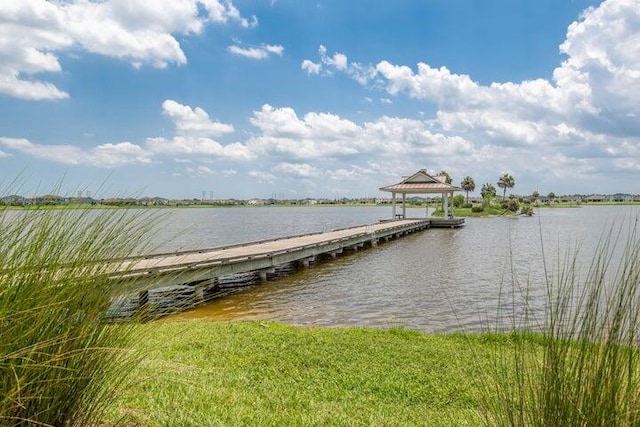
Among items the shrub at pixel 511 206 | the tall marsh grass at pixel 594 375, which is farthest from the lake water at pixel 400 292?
the shrub at pixel 511 206

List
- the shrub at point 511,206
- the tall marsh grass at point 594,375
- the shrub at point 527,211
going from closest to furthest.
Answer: the tall marsh grass at point 594,375 → the shrub at point 527,211 → the shrub at point 511,206

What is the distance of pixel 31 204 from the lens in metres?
3.03

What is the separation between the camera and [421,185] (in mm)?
40500

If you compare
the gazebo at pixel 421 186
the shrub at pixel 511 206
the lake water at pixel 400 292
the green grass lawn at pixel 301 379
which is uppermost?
the gazebo at pixel 421 186

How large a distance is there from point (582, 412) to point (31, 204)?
3.42 m

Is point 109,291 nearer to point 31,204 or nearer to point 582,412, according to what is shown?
point 31,204

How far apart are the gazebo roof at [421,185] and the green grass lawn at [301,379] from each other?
32386 millimetres

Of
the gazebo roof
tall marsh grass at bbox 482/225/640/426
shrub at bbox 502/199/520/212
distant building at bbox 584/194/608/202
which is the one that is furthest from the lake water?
distant building at bbox 584/194/608/202

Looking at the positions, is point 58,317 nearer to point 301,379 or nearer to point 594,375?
point 594,375

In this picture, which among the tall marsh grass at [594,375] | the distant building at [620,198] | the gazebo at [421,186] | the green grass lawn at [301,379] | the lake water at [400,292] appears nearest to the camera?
the tall marsh grass at [594,375]

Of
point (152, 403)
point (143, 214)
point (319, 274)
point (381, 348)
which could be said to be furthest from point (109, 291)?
point (319, 274)

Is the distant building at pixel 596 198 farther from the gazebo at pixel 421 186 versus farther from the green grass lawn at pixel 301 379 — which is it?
the green grass lawn at pixel 301 379

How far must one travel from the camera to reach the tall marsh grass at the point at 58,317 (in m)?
2.16

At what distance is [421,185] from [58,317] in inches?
1561
